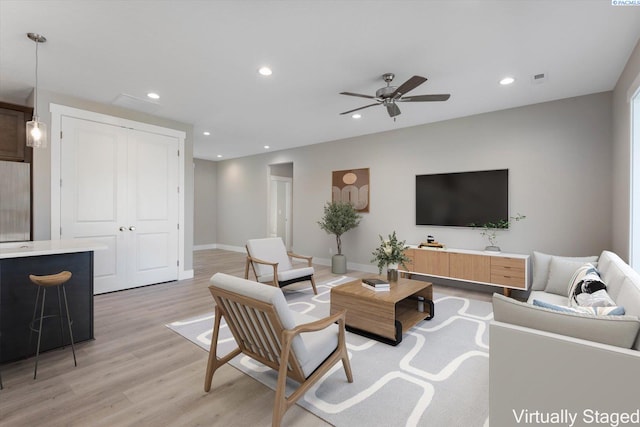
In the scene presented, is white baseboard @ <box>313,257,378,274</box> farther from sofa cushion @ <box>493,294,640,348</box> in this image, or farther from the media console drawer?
sofa cushion @ <box>493,294,640,348</box>

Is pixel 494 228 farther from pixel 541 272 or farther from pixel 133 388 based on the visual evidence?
pixel 133 388

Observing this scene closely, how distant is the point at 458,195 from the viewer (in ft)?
15.8

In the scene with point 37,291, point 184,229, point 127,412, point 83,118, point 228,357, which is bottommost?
point 127,412

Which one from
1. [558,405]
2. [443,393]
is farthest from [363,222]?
[558,405]

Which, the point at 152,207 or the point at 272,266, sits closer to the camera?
the point at 272,266

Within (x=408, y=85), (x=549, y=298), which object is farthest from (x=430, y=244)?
(x=408, y=85)

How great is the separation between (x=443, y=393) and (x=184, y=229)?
4.66 meters

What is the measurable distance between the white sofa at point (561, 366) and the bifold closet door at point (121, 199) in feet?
16.0

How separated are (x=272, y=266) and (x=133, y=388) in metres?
2.24

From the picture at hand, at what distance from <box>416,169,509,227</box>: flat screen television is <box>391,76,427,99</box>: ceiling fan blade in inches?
91.3

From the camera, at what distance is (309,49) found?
2.75 m

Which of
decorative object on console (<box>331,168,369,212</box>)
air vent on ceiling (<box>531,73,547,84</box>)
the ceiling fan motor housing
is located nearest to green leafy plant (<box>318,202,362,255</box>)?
decorative object on console (<box>331,168,369,212</box>)

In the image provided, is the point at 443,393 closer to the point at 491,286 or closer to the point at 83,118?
the point at 491,286

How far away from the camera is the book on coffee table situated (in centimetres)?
300
